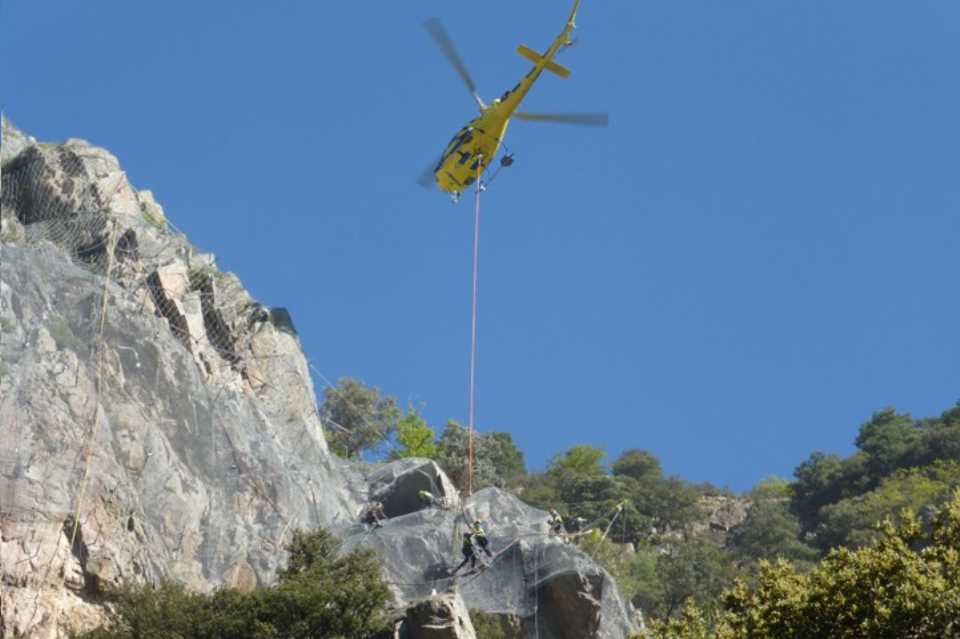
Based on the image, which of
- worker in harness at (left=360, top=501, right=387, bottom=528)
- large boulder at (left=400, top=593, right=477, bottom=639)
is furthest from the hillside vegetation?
A: large boulder at (left=400, top=593, right=477, bottom=639)

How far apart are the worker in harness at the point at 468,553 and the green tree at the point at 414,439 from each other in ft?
86.6

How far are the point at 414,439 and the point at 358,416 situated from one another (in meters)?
2.87

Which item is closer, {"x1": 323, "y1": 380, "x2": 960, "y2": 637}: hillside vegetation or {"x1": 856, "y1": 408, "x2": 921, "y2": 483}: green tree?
{"x1": 323, "y1": 380, "x2": 960, "y2": 637}: hillside vegetation

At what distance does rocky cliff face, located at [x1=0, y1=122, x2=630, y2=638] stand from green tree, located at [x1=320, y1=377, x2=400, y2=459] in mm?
15443

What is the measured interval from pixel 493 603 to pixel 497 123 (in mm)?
12573

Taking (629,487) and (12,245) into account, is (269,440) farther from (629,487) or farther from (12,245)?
(629,487)

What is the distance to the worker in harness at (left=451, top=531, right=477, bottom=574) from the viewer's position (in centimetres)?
3694

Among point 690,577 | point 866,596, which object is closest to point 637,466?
point 690,577

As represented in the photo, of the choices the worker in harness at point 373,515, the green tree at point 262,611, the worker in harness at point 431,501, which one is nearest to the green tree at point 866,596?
the green tree at point 262,611

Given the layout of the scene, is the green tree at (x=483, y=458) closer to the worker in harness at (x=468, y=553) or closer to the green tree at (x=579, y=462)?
the green tree at (x=579, y=462)

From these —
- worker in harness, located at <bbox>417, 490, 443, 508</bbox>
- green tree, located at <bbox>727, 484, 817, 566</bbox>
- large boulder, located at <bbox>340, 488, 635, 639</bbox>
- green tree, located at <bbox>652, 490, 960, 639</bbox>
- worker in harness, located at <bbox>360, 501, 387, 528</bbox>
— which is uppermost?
green tree, located at <bbox>727, 484, 817, 566</bbox>

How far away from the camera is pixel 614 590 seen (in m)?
39.0

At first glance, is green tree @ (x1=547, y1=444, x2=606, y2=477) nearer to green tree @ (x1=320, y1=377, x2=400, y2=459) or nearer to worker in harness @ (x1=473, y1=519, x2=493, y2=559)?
green tree @ (x1=320, y1=377, x2=400, y2=459)

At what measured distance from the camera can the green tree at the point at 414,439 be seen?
213 feet
